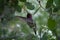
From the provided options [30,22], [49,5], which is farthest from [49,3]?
[30,22]

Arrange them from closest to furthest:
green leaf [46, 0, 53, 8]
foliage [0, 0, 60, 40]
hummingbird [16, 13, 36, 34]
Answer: green leaf [46, 0, 53, 8] → foliage [0, 0, 60, 40] → hummingbird [16, 13, 36, 34]

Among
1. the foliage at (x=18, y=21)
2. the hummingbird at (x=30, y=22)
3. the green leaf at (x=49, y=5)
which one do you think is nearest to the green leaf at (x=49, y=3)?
the green leaf at (x=49, y=5)

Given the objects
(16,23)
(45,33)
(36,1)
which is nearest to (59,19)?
(45,33)

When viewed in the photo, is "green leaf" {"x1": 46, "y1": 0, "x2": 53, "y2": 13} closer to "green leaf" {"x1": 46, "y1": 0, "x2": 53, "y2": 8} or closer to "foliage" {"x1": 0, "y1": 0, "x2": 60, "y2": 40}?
"green leaf" {"x1": 46, "y1": 0, "x2": 53, "y2": 8}

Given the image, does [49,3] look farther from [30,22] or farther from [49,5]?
[30,22]

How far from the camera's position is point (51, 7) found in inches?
34.9

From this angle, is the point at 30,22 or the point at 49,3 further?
the point at 30,22

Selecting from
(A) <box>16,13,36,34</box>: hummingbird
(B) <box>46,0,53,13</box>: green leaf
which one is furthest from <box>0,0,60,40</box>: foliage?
(B) <box>46,0,53,13</box>: green leaf

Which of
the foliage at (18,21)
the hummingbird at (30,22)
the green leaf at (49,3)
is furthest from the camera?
the hummingbird at (30,22)

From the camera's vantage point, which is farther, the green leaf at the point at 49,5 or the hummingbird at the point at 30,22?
the hummingbird at the point at 30,22

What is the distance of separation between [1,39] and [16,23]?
189 mm

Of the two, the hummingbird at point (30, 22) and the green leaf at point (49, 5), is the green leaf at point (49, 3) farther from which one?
Answer: the hummingbird at point (30, 22)

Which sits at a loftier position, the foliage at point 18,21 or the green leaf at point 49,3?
the green leaf at point 49,3

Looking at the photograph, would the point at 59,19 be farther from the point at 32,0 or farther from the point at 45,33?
the point at 32,0
